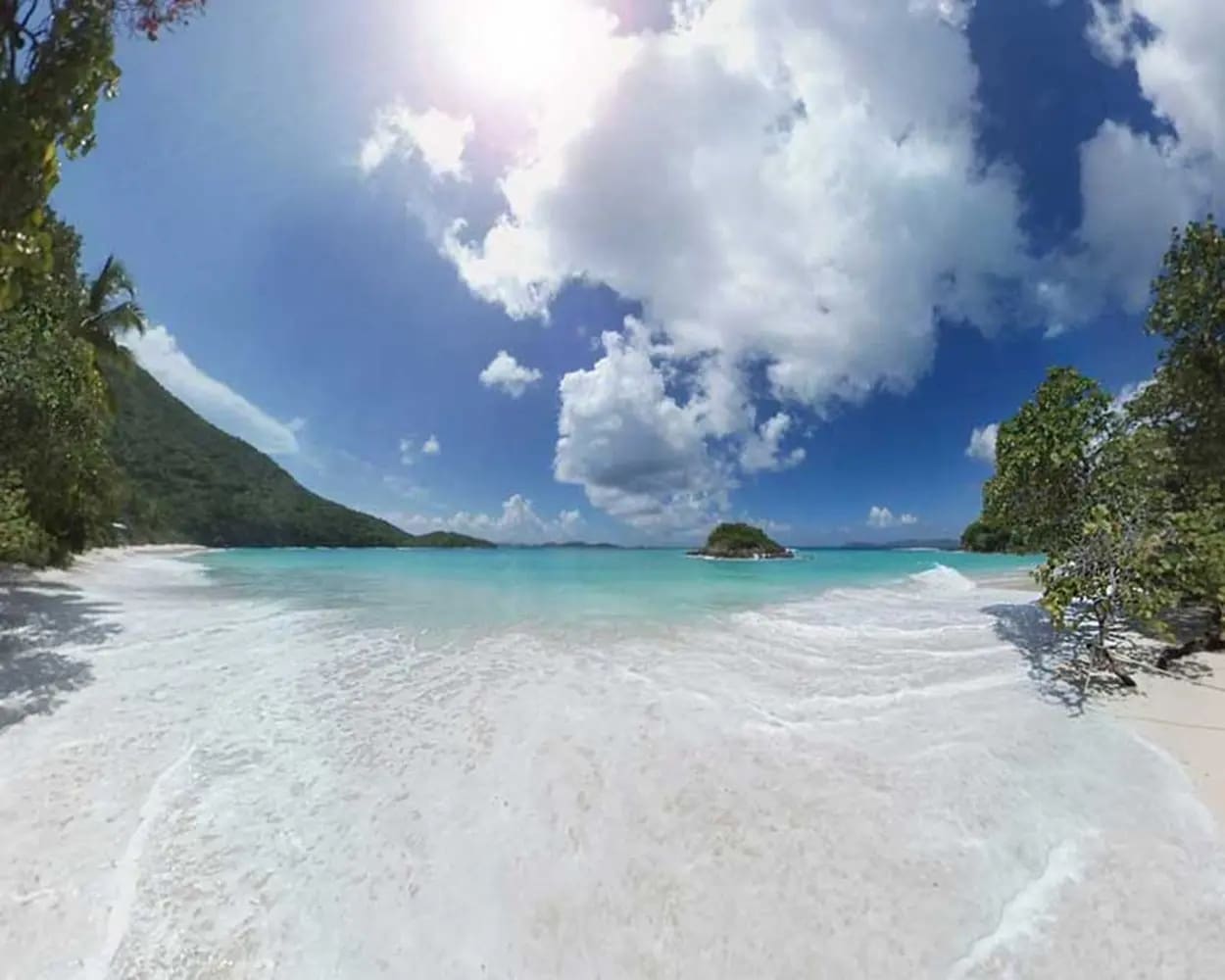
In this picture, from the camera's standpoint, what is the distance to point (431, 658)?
9.88 m

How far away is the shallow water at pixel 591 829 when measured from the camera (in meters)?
3.49

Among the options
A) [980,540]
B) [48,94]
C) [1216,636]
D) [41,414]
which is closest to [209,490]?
[41,414]

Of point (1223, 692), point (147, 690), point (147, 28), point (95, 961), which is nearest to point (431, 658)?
point (147, 690)

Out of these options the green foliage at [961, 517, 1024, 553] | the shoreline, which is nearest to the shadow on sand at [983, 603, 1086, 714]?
the shoreline

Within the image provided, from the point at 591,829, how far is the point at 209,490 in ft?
383

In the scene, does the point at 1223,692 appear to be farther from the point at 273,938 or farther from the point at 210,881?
the point at 210,881

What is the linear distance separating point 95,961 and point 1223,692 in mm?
11080

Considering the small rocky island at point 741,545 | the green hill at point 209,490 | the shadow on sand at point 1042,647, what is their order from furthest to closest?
the green hill at point 209,490 → the small rocky island at point 741,545 → the shadow on sand at point 1042,647

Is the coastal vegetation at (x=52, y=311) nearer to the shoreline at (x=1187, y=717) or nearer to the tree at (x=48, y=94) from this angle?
the tree at (x=48, y=94)

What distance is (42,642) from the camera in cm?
956

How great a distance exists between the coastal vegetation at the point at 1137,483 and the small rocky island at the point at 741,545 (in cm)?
6196

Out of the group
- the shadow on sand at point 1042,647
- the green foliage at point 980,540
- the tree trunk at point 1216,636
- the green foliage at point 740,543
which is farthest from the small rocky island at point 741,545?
the tree trunk at point 1216,636

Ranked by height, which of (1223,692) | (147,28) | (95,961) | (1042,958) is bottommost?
(95,961)

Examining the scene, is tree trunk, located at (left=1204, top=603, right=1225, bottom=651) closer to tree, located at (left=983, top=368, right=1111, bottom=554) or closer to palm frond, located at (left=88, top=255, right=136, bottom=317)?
tree, located at (left=983, top=368, right=1111, bottom=554)
